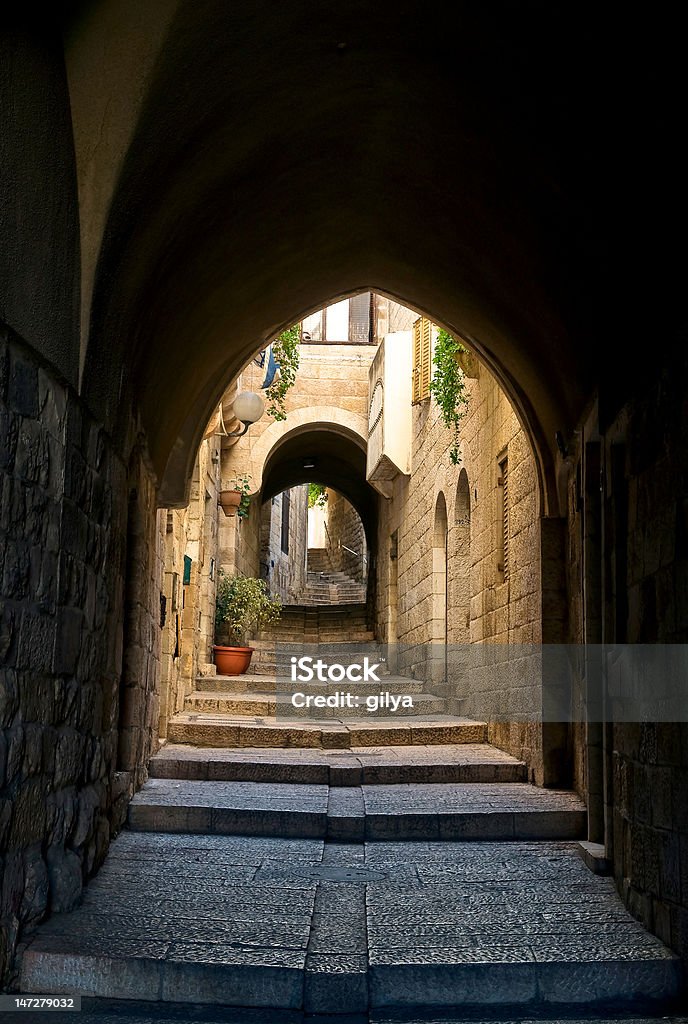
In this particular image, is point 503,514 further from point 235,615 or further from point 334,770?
point 235,615

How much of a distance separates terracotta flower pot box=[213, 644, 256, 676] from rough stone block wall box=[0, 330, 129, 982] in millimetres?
7357

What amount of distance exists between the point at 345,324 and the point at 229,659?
6.39 m

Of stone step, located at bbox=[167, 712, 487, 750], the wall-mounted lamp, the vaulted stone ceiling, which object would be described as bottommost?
stone step, located at bbox=[167, 712, 487, 750]

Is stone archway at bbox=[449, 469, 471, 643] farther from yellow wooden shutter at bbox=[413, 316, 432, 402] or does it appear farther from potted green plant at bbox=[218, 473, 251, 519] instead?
potted green plant at bbox=[218, 473, 251, 519]

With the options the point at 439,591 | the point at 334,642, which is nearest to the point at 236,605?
the point at 439,591

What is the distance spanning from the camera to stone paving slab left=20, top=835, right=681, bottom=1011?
3.22 metres

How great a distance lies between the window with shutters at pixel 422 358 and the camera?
1155 centimetres

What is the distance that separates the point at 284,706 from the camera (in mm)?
9953

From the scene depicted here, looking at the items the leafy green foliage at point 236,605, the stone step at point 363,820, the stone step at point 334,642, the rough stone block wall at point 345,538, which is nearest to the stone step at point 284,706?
the leafy green foliage at point 236,605

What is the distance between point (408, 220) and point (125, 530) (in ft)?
7.80

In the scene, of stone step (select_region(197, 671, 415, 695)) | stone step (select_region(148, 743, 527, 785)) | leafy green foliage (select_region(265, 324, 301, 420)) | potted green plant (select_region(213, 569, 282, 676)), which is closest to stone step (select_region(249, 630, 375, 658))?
potted green plant (select_region(213, 569, 282, 676))

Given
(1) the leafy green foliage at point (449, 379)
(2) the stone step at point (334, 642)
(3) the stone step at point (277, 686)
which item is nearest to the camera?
(1) the leafy green foliage at point (449, 379)

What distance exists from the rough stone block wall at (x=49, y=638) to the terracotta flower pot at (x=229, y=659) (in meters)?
7.36

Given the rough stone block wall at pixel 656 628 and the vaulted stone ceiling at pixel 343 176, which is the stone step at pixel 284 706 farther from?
the rough stone block wall at pixel 656 628
